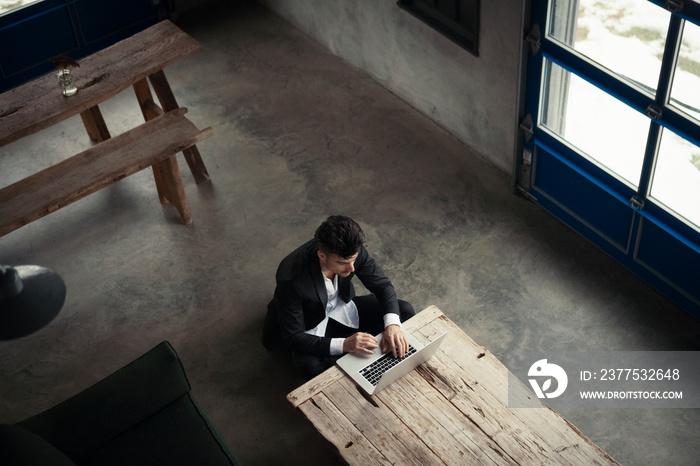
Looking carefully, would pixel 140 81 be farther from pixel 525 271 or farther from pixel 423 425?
pixel 423 425

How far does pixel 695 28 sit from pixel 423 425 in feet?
7.64

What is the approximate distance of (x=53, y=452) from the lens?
3.43 m

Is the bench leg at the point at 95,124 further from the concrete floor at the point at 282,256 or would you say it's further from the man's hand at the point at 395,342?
the man's hand at the point at 395,342

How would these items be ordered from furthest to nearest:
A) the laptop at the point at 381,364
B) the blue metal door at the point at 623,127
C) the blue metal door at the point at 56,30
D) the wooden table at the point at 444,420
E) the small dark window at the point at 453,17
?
the blue metal door at the point at 56,30
the small dark window at the point at 453,17
the blue metal door at the point at 623,127
the laptop at the point at 381,364
the wooden table at the point at 444,420

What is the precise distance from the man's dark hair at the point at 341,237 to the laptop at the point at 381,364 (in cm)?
49

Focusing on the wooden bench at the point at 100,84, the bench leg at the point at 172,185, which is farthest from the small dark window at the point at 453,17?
the bench leg at the point at 172,185

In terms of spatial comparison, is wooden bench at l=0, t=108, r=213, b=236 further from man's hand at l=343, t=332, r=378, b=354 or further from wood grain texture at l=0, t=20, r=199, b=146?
man's hand at l=343, t=332, r=378, b=354

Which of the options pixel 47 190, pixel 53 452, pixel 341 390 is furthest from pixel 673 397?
pixel 47 190

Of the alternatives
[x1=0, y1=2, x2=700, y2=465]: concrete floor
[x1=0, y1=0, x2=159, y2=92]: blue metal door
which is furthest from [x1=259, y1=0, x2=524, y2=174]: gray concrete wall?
[x1=0, y1=0, x2=159, y2=92]: blue metal door

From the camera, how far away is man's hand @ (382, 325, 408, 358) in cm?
379

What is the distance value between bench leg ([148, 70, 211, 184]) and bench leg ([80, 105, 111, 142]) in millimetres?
664

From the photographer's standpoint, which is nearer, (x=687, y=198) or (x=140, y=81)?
(x=687, y=198)

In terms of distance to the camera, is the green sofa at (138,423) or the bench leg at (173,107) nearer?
the green sofa at (138,423)

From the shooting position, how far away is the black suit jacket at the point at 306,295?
4.00 m
